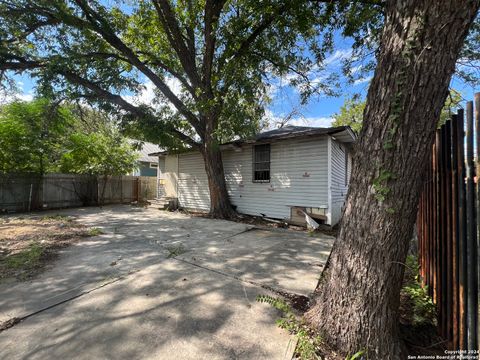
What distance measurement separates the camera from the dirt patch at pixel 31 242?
3609mm

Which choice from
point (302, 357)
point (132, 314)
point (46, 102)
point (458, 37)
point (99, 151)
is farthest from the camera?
point (99, 151)

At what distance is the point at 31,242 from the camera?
4984mm

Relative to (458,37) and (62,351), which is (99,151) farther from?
(458,37)

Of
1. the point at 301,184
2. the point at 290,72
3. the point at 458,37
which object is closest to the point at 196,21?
the point at 290,72

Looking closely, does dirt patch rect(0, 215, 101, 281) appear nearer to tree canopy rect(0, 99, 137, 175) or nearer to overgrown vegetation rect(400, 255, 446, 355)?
tree canopy rect(0, 99, 137, 175)

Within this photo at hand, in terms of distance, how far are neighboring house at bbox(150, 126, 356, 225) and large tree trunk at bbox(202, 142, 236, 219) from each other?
0.67 metres

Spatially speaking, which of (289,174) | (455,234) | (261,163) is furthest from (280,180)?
(455,234)

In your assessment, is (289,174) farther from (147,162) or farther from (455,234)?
(147,162)

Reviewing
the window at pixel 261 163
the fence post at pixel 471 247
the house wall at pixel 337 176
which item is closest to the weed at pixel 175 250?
the fence post at pixel 471 247

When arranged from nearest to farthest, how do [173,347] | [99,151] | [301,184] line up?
[173,347] < [301,184] < [99,151]

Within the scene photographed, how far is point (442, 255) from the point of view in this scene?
2150 millimetres

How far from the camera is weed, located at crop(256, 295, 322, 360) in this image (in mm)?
1814

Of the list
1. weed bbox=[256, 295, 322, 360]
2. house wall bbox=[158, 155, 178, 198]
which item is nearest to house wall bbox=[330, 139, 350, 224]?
weed bbox=[256, 295, 322, 360]

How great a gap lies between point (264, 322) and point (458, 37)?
2.76 m
